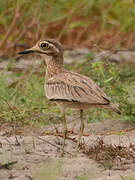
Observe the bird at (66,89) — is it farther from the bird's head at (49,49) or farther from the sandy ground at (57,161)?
the sandy ground at (57,161)

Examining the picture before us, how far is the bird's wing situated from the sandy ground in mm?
389

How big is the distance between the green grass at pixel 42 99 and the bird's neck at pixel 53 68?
0.43m

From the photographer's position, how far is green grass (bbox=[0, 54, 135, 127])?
17.9 feet

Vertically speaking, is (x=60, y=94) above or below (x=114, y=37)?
below

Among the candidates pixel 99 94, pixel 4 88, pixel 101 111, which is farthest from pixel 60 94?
pixel 4 88

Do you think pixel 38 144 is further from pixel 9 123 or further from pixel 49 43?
pixel 49 43

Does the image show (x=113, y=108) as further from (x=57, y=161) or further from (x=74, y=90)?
(x=57, y=161)

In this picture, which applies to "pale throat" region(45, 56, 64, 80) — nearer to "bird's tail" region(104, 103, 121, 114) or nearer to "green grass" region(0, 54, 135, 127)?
"green grass" region(0, 54, 135, 127)

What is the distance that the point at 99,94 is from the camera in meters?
4.43

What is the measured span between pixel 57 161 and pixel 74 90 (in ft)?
2.20

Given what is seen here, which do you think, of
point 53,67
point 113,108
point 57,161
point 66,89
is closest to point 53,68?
point 53,67

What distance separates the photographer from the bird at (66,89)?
4355 mm

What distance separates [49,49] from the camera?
5031 mm

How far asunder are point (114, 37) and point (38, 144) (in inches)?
224
